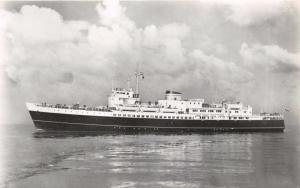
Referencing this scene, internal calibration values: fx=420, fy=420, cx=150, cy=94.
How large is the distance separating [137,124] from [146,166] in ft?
73.1

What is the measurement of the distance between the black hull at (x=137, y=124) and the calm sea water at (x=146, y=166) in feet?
35.3

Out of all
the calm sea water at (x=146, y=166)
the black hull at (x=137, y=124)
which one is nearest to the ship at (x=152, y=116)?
the black hull at (x=137, y=124)

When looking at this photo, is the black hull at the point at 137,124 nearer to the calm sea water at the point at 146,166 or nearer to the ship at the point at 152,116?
the ship at the point at 152,116

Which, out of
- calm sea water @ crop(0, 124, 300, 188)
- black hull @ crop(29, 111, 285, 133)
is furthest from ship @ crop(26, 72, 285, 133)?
calm sea water @ crop(0, 124, 300, 188)

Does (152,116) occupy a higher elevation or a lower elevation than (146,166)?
higher

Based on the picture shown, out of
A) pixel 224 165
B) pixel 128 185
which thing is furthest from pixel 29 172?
pixel 224 165

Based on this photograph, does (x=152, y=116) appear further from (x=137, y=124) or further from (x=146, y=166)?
(x=146, y=166)

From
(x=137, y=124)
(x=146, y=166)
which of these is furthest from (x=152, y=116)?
(x=146, y=166)

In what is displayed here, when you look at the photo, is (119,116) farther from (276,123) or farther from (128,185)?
(128,185)

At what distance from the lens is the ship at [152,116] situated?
4022 cm

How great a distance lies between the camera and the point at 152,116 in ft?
143

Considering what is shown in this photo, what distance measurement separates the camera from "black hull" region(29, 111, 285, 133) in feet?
131

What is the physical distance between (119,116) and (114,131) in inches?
63.1

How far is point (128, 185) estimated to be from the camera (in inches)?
641
